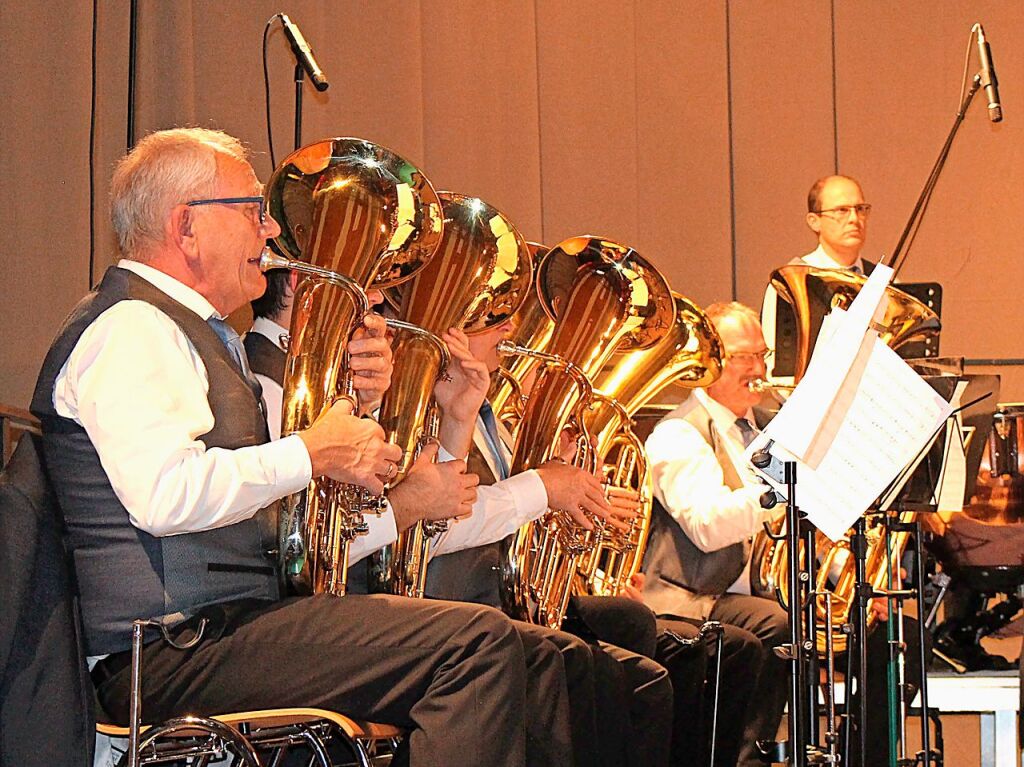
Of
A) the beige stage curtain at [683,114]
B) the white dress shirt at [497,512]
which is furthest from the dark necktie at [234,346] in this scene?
the beige stage curtain at [683,114]

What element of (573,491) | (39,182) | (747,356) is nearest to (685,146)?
(747,356)

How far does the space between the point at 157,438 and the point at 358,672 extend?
1.68 feet

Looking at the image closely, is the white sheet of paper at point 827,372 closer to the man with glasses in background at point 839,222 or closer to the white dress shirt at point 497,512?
the white dress shirt at point 497,512

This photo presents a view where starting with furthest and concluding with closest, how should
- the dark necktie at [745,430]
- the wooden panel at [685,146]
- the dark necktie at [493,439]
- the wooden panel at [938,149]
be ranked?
1. the wooden panel at [938,149]
2. the wooden panel at [685,146]
3. the dark necktie at [745,430]
4. the dark necktie at [493,439]

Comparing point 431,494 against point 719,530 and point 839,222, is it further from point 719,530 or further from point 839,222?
point 839,222

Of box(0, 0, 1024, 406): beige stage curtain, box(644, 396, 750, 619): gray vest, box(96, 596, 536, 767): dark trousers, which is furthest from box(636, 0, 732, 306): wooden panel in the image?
box(96, 596, 536, 767): dark trousers

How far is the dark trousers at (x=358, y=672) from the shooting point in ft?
7.29

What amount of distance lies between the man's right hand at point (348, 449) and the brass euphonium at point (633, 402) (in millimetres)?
1187

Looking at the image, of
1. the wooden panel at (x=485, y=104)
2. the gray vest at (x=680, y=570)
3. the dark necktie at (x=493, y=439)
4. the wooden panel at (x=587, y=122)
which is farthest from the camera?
the wooden panel at (x=587, y=122)

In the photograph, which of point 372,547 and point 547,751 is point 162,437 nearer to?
point 372,547

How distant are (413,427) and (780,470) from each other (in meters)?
0.74

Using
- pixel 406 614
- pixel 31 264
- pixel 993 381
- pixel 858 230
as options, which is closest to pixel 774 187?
pixel 858 230

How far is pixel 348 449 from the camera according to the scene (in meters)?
2.30

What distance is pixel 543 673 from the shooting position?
267 cm
